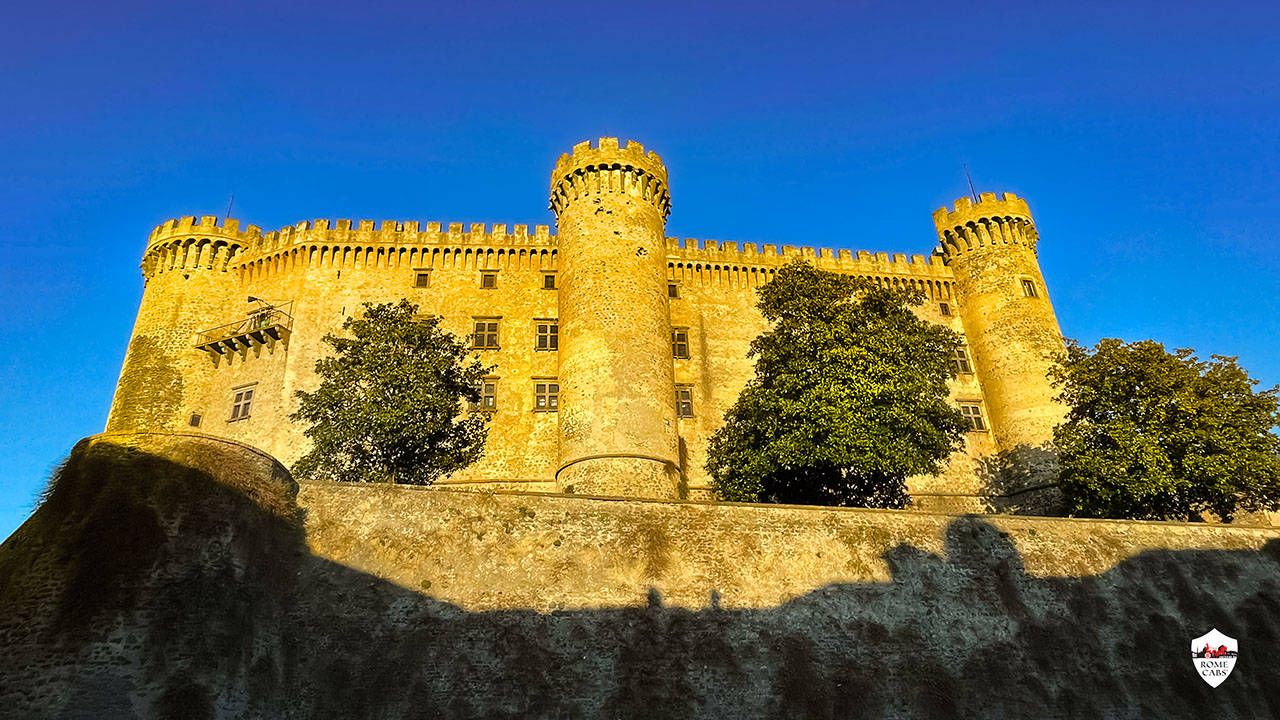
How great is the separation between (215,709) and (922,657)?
53.0 feet

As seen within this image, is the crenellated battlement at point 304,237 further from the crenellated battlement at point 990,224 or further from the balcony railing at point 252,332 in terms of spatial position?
the crenellated battlement at point 990,224

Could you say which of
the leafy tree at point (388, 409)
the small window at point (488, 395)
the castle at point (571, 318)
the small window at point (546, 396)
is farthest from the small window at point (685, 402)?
the leafy tree at point (388, 409)

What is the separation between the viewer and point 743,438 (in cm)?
3045

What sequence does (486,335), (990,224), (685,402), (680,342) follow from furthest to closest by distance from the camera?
(990,224) < (680,342) < (486,335) < (685,402)

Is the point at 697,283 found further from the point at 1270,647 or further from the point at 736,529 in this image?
the point at 1270,647

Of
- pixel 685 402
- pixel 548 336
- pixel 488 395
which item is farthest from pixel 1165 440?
pixel 488 395

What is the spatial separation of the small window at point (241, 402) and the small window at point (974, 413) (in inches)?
1353

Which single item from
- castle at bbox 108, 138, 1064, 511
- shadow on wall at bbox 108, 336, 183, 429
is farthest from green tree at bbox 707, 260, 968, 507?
shadow on wall at bbox 108, 336, 183, 429

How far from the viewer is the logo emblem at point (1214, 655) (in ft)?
69.9

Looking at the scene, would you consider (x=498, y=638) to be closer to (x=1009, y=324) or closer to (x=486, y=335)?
(x=486, y=335)

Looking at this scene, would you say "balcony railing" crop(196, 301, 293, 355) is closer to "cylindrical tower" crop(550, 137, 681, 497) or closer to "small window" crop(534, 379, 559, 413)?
"small window" crop(534, 379, 559, 413)

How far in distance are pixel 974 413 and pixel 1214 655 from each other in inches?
728

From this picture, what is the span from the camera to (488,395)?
35938 mm

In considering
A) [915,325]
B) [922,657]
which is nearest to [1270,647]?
[922,657]
